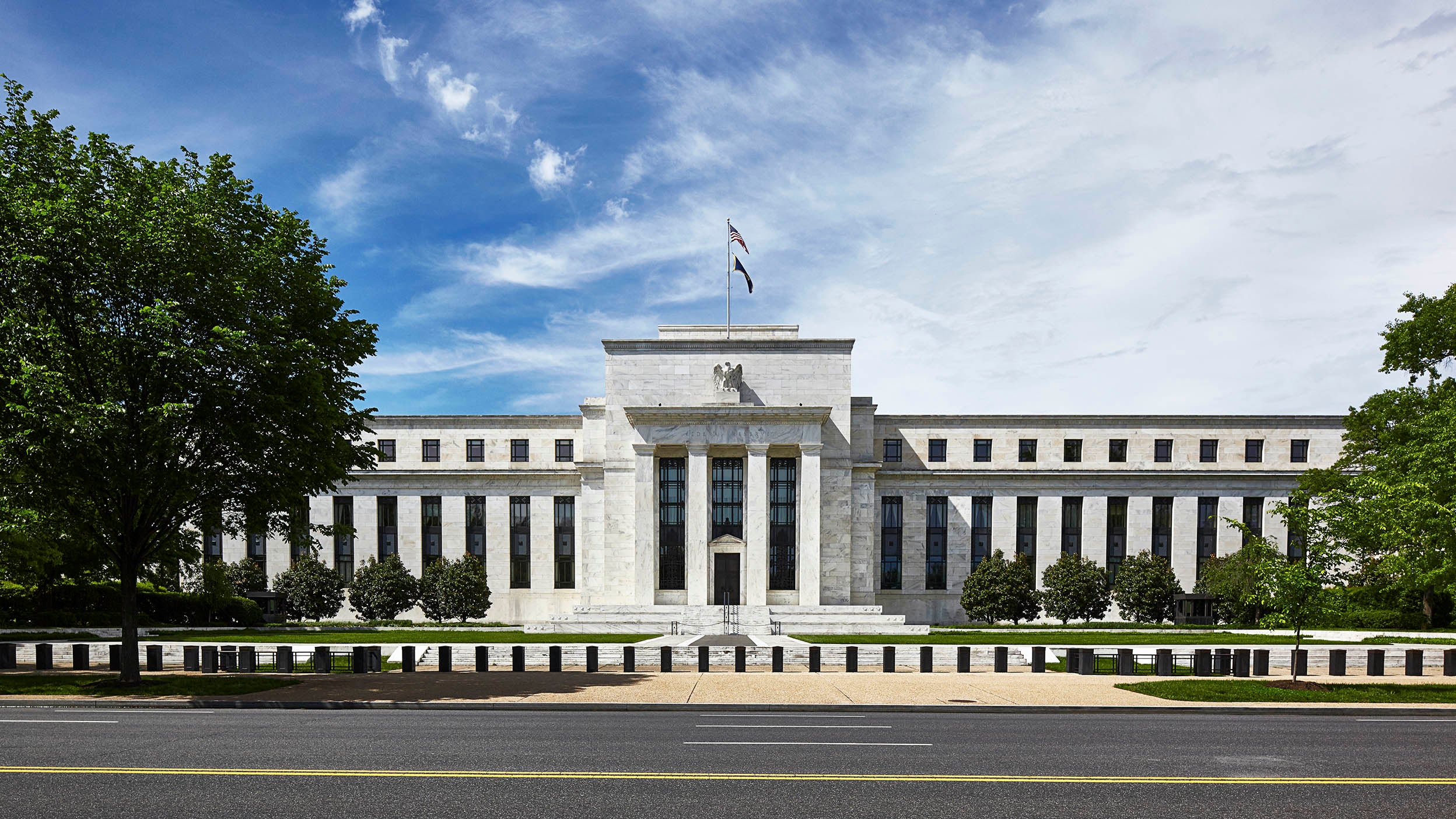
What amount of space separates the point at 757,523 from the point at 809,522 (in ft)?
11.5

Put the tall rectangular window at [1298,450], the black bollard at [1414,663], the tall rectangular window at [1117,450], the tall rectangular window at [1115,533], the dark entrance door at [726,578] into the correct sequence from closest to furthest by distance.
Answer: the black bollard at [1414,663], the dark entrance door at [726,578], the tall rectangular window at [1115,533], the tall rectangular window at [1298,450], the tall rectangular window at [1117,450]

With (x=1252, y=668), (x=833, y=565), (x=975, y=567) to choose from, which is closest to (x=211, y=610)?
(x=833, y=565)

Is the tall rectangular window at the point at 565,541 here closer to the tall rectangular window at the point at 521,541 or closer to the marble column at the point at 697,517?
the tall rectangular window at the point at 521,541

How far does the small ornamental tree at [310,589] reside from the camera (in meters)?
57.9

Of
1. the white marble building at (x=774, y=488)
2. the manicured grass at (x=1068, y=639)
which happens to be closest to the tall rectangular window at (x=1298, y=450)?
the white marble building at (x=774, y=488)

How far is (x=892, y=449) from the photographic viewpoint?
6384 cm

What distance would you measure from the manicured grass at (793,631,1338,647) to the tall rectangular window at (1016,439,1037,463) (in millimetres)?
20050

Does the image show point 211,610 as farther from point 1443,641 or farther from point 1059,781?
point 1443,641

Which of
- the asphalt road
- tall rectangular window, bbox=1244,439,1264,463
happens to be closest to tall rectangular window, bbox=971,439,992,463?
tall rectangular window, bbox=1244,439,1264,463

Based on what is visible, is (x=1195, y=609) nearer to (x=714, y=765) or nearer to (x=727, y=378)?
(x=727, y=378)

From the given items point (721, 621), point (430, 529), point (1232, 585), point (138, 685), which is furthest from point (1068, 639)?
point (430, 529)

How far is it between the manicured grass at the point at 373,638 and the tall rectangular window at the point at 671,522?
48.6 ft

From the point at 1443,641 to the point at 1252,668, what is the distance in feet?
52.5

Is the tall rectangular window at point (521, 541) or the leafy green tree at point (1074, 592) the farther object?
the tall rectangular window at point (521, 541)
